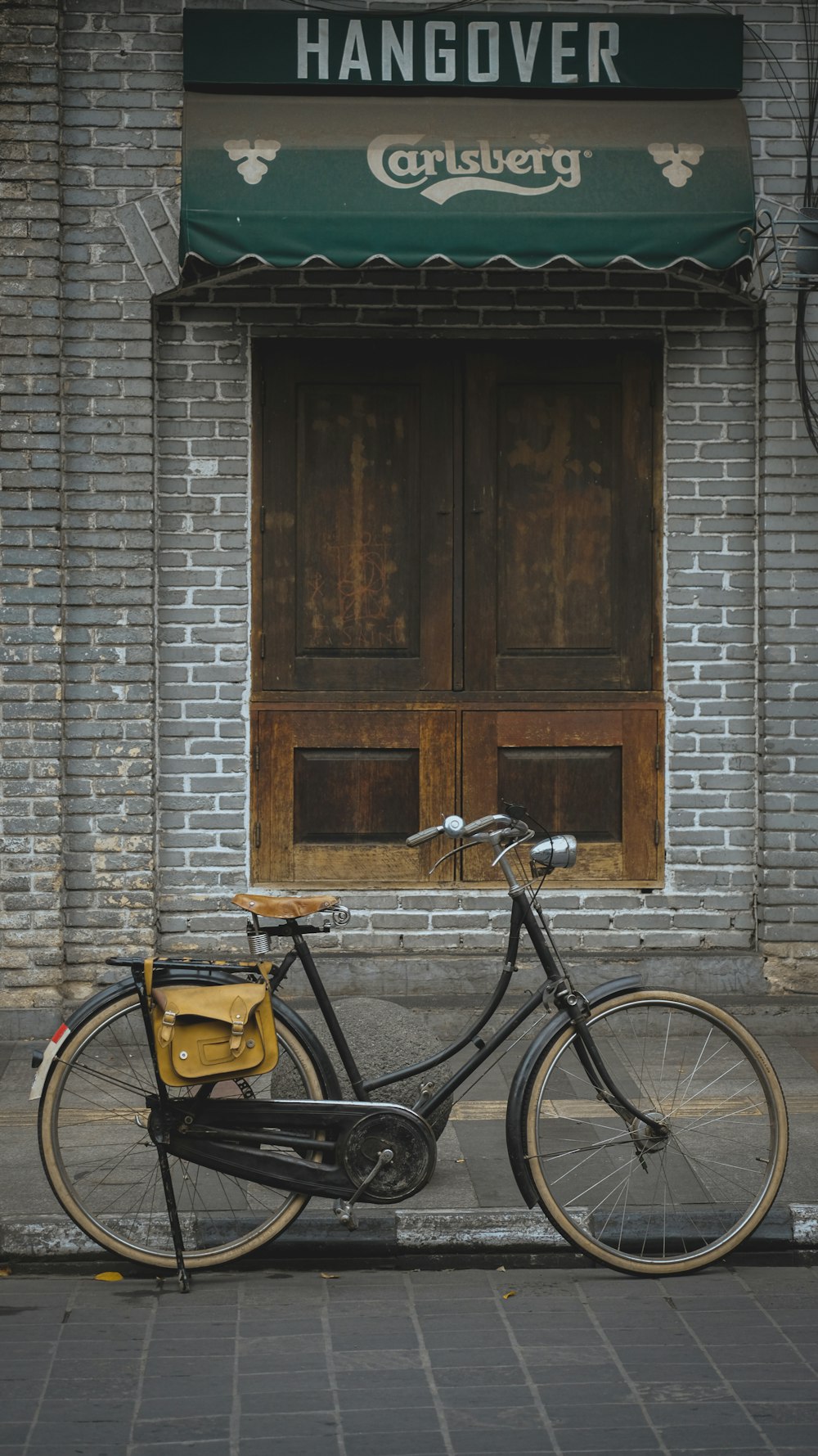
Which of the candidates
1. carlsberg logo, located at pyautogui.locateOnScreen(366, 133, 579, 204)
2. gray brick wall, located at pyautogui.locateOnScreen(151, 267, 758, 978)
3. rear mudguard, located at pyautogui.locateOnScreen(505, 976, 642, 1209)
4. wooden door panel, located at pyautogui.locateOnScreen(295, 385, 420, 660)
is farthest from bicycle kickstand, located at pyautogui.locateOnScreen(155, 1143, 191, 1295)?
carlsberg logo, located at pyautogui.locateOnScreen(366, 133, 579, 204)

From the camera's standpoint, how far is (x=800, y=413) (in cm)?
811

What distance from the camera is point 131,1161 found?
17.9ft

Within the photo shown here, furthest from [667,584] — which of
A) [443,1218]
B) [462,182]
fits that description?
[443,1218]

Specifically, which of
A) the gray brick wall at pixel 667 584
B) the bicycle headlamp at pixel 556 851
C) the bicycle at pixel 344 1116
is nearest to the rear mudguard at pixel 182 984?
the bicycle at pixel 344 1116

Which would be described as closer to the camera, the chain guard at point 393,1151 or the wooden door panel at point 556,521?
the chain guard at point 393,1151

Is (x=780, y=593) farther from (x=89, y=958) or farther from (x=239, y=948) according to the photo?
(x=89, y=958)

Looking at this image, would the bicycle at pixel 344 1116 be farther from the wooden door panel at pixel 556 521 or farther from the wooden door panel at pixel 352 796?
the wooden door panel at pixel 556 521

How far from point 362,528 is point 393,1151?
4023mm

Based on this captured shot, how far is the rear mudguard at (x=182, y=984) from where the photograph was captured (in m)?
4.96

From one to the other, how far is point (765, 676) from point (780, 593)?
0.41 meters

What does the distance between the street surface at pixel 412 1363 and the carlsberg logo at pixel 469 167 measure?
4771 millimetres

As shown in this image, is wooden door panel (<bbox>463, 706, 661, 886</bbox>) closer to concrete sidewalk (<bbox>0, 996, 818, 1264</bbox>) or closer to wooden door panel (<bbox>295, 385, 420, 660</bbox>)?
wooden door panel (<bbox>295, 385, 420, 660</bbox>)

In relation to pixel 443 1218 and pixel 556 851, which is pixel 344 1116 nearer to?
pixel 443 1218

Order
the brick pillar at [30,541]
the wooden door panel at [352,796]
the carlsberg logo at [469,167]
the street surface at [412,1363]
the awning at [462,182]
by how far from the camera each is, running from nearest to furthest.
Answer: the street surface at [412,1363] < the awning at [462,182] < the carlsberg logo at [469,167] < the brick pillar at [30,541] < the wooden door panel at [352,796]
